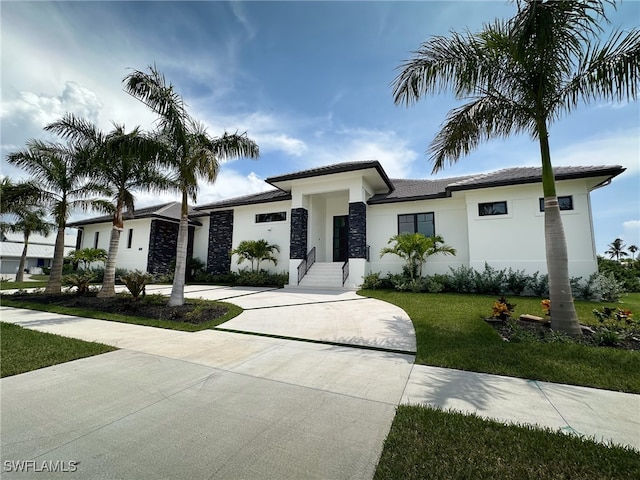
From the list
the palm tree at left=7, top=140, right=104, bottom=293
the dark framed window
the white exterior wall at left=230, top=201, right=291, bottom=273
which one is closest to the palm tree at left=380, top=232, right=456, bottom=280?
the dark framed window

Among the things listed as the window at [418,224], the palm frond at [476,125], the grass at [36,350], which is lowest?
the grass at [36,350]

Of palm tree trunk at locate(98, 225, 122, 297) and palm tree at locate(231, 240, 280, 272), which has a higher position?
palm tree at locate(231, 240, 280, 272)

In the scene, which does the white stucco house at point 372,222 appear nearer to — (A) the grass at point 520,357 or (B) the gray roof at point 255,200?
(B) the gray roof at point 255,200

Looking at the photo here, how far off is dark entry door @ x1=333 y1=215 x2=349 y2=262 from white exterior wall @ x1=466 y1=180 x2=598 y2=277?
22.5ft

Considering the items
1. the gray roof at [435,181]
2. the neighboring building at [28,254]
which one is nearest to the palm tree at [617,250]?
the gray roof at [435,181]

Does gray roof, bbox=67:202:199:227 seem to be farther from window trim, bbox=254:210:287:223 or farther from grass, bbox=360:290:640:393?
grass, bbox=360:290:640:393

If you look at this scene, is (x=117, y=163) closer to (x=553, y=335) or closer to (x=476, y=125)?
(x=476, y=125)

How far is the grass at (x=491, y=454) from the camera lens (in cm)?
195

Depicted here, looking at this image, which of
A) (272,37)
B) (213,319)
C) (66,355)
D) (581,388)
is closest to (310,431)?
(581,388)

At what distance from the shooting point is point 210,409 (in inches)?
112

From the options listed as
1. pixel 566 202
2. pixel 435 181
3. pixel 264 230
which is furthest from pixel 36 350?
pixel 435 181

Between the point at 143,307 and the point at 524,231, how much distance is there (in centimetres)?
1461

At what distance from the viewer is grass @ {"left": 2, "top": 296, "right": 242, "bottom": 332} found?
21.6ft

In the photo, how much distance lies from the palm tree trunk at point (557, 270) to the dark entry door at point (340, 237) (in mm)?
11455
